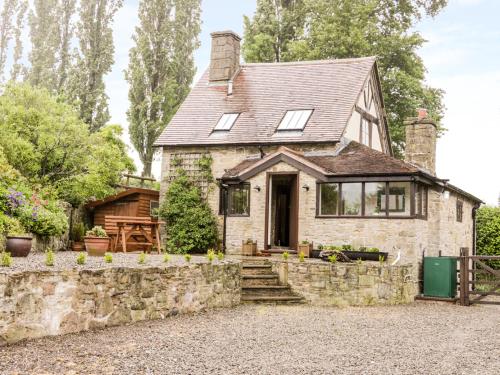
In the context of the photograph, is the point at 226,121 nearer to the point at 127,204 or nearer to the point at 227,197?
the point at 227,197

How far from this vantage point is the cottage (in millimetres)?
17688

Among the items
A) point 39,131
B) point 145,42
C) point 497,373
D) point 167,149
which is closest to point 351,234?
point 167,149

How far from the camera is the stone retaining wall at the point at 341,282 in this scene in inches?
584

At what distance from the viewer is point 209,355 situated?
8320mm

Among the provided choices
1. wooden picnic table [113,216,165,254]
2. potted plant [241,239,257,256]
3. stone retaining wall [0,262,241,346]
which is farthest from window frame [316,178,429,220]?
stone retaining wall [0,262,241,346]

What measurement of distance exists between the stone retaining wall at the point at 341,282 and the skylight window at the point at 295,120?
22.5 feet

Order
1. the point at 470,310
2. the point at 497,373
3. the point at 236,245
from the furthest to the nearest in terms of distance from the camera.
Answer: the point at 236,245, the point at 470,310, the point at 497,373

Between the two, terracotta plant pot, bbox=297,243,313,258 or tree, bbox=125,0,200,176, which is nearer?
terracotta plant pot, bbox=297,243,313,258

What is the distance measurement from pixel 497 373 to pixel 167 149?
16614 millimetres

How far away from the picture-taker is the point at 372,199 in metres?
17.8

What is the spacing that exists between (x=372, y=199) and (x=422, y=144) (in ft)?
11.1

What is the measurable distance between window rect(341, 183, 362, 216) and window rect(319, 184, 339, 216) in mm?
219

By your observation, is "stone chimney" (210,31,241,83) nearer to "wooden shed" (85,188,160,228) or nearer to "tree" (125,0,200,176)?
"wooden shed" (85,188,160,228)

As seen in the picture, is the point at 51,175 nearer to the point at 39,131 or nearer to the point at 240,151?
the point at 39,131
